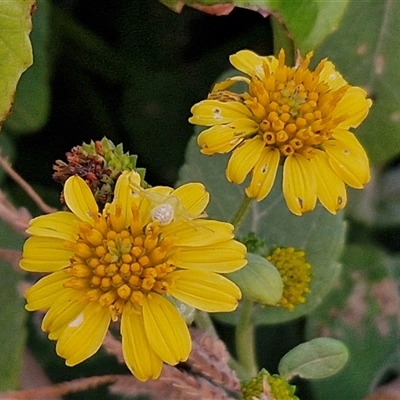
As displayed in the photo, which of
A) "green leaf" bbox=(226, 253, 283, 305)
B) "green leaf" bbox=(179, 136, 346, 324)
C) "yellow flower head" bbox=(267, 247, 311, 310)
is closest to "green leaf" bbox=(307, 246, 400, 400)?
"green leaf" bbox=(179, 136, 346, 324)

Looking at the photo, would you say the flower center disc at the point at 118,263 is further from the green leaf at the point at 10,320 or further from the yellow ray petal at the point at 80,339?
the green leaf at the point at 10,320

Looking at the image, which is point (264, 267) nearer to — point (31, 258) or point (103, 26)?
point (31, 258)

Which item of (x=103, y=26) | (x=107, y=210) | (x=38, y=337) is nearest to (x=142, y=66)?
(x=103, y=26)

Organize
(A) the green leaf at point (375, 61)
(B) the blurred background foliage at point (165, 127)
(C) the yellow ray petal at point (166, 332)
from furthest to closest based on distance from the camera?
(B) the blurred background foliage at point (165, 127) < (A) the green leaf at point (375, 61) < (C) the yellow ray petal at point (166, 332)

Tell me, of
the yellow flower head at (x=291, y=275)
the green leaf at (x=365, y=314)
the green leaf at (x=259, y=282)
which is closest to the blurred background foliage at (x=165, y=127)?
the green leaf at (x=365, y=314)

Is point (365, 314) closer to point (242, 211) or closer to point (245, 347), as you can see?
point (245, 347)

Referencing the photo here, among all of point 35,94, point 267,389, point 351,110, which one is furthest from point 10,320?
point 351,110
